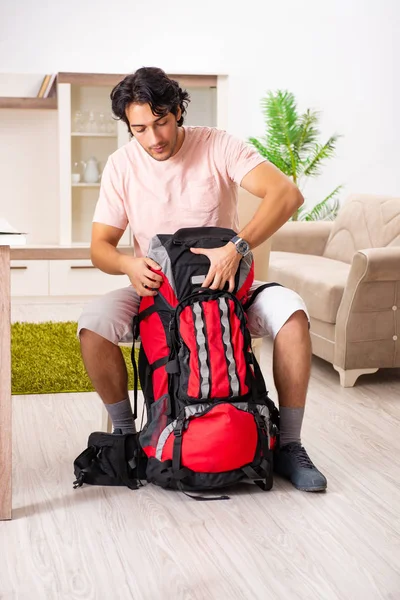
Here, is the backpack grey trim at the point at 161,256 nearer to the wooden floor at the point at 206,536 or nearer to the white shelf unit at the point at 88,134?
the wooden floor at the point at 206,536

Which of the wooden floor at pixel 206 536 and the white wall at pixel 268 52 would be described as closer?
the wooden floor at pixel 206 536

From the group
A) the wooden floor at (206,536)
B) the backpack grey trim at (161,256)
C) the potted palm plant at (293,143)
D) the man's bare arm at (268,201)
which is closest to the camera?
the wooden floor at (206,536)

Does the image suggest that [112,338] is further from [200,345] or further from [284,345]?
[284,345]

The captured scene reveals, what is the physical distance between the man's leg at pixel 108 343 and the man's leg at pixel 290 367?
41 centimetres

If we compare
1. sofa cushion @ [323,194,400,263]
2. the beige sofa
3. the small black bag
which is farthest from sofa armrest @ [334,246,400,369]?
the small black bag

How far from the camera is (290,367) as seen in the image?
95.5 inches

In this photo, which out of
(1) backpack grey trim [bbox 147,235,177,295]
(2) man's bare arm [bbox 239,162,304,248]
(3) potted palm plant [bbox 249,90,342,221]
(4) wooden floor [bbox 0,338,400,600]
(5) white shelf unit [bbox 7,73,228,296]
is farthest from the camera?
(3) potted palm plant [bbox 249,90,342,221]

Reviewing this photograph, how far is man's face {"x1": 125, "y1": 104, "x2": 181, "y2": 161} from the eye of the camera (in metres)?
2.42

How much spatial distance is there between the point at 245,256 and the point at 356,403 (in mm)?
1134

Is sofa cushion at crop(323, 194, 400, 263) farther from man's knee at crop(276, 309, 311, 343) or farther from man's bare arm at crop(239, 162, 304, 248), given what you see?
man's knee at crop(276, 309, 311, 343)

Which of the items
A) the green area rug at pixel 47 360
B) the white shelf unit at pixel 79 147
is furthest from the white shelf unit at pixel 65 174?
the green area rug at pixel 47 360

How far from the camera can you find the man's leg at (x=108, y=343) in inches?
96.0

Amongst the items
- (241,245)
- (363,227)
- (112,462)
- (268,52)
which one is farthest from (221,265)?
(268,52)

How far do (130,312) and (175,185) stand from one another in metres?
0.41
